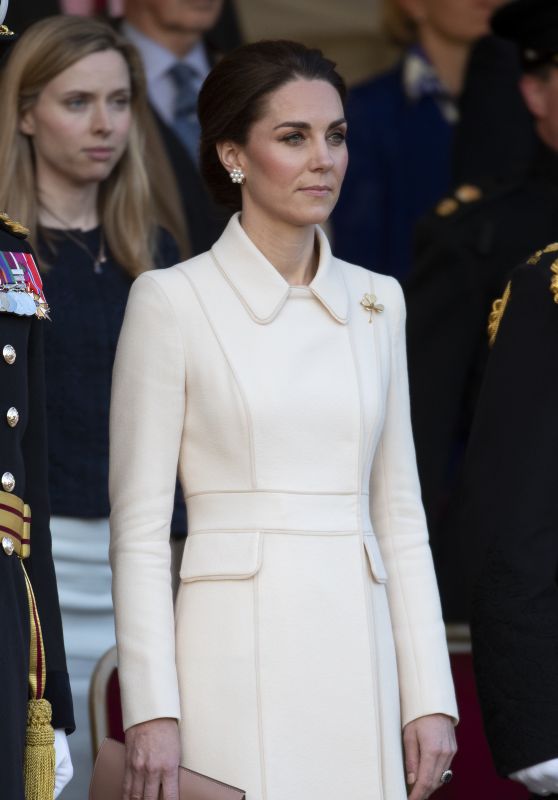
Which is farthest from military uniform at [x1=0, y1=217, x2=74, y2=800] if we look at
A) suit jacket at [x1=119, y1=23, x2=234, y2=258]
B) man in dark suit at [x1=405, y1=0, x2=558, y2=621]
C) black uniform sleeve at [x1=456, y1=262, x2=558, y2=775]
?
man in dark suit at [x1=405, y1=0, x2=558, y2=621]

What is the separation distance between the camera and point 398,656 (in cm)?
354

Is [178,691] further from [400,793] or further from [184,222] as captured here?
[184,222]

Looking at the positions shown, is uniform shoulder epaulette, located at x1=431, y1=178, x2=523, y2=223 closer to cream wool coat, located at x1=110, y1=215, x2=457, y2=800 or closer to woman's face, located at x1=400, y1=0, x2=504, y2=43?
woman's face, located at x1=400, y1=0, x2=504, y2=43

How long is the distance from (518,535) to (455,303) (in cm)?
184

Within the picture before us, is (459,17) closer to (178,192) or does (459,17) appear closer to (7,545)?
(178,192)

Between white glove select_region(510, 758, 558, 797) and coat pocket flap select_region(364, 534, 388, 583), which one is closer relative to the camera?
white glove select_region(510, 758, 558, 797)

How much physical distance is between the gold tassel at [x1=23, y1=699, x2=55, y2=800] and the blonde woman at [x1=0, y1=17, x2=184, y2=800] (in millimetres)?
1162

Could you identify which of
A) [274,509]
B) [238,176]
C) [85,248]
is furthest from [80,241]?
[274,509]

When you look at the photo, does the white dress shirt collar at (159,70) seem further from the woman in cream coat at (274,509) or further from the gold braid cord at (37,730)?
the gold braid cord at (37,730)

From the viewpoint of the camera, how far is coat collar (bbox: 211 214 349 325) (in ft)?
11.7

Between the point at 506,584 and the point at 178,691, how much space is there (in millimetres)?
587

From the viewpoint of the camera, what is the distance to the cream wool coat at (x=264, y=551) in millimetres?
3377

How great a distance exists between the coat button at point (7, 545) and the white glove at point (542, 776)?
36.9 inches

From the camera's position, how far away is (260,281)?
3.58 meters
